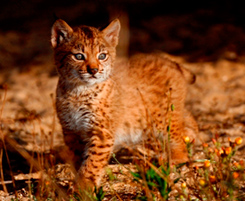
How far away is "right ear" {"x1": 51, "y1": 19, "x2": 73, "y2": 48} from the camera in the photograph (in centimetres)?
430

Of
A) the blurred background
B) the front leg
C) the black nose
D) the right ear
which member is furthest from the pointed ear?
the blurred background

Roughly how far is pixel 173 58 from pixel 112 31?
3.61m

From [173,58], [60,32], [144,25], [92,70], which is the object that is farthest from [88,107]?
[144,25]

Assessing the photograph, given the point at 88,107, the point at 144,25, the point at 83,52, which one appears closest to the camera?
the point at 83,52

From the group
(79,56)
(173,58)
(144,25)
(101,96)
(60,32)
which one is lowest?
(101,96)

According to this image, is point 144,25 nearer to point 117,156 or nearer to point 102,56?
point 117,156

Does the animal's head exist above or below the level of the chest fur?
above

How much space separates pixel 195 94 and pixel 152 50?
1.84 metres

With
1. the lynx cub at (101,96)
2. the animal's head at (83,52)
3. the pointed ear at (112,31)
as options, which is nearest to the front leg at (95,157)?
the lynx cub at (101,96)

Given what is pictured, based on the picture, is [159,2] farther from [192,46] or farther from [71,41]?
[71,41]

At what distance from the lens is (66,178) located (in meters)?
4.59

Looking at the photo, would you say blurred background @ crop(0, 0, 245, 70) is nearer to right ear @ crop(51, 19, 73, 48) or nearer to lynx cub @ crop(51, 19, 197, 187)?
lynx cub @ crop(51, 19, 197, 187)

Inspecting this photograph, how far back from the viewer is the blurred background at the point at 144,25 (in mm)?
8320

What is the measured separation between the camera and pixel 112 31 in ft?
14.8
